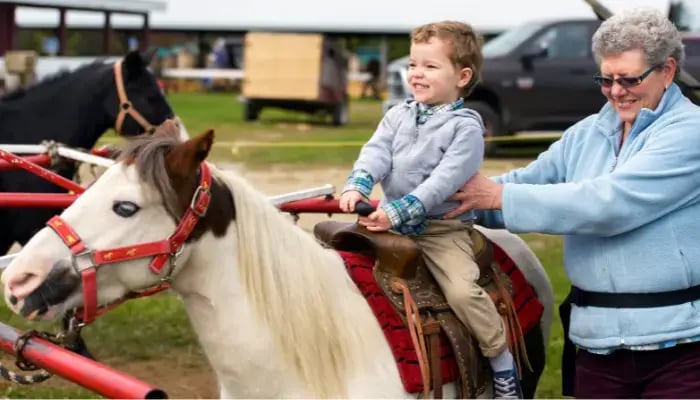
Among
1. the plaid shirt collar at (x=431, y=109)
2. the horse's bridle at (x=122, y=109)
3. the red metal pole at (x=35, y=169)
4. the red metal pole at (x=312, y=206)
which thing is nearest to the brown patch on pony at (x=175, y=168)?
the plaid shirt collar at (x=431, y=109)

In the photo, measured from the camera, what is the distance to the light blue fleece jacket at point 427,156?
2885 millimetres

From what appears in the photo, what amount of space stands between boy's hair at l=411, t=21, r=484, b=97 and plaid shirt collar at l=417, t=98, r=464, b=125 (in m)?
0.09

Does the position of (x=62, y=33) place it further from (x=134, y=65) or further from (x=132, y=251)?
(x=132, y=251)

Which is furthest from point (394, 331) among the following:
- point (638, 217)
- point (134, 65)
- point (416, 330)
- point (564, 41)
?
point (564, 41)

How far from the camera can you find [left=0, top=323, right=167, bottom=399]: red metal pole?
1896 mm

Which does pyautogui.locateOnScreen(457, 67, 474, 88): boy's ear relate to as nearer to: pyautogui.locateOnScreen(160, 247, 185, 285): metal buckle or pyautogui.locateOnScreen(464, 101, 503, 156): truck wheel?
pyautogui.locateOnScreen(160, 247, 185, 285): metal buckle

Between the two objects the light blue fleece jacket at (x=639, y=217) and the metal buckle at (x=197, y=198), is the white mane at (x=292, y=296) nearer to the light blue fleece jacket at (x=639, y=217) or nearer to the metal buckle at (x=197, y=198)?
the metal buckle at (x=197, y=198)

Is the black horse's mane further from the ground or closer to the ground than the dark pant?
further from the ground

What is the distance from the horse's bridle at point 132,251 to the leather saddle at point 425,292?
588mm

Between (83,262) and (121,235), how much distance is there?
0.39 feet

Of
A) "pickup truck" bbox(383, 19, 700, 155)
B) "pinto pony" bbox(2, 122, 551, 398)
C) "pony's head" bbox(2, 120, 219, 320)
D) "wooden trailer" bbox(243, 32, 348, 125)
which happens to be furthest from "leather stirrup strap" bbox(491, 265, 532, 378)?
"wooden trailer" bbox(243, 32, 348, 125)

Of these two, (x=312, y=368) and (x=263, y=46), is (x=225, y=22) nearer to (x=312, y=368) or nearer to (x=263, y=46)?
(x=263, y=46)

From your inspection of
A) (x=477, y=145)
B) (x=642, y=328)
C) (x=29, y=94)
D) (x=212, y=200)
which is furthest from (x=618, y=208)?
(x=29, y=94)

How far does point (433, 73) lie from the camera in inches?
120
